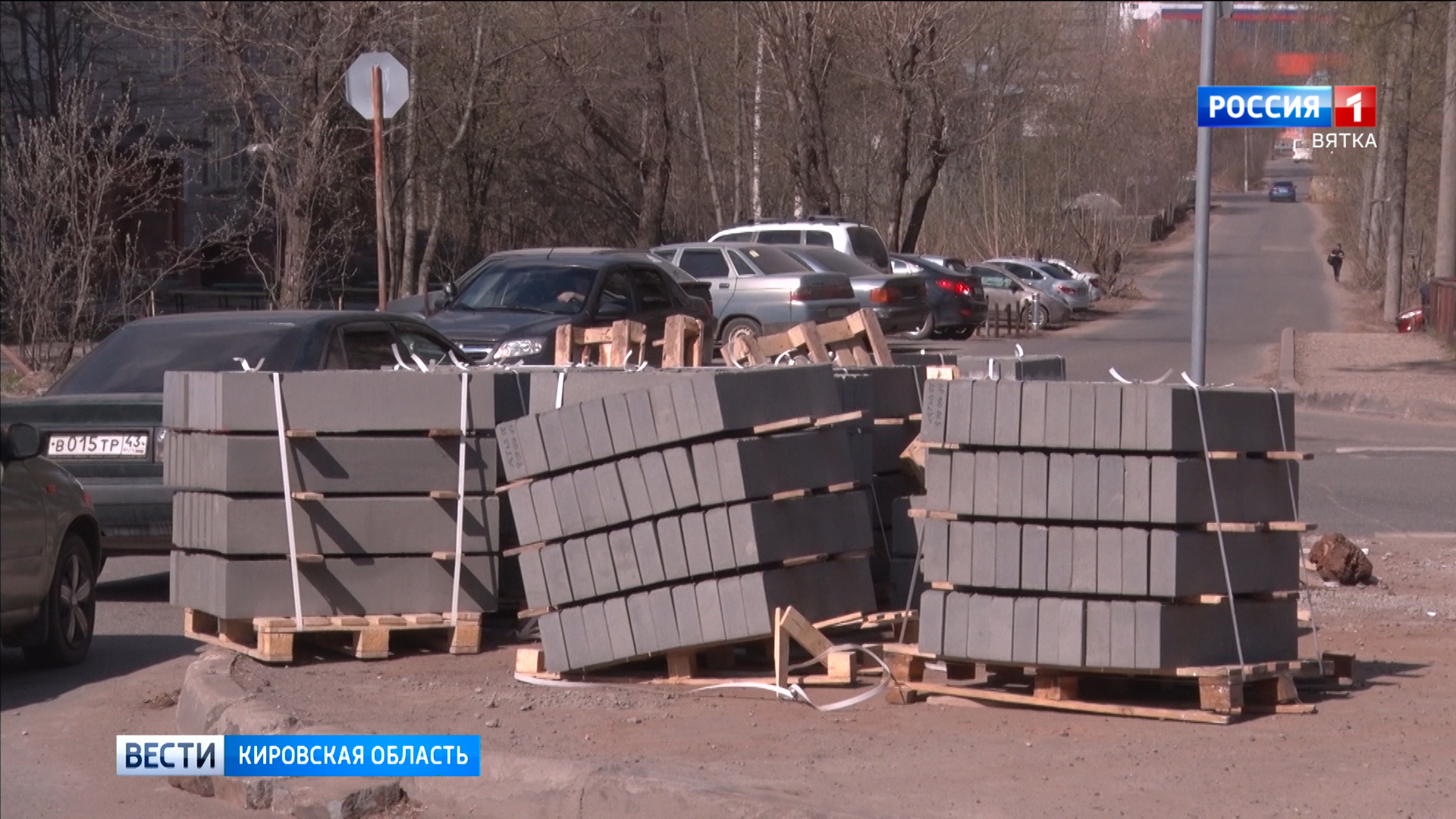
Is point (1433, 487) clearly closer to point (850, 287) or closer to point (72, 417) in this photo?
point (72, 417)

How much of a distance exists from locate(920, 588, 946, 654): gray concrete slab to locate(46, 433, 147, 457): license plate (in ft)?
15.4

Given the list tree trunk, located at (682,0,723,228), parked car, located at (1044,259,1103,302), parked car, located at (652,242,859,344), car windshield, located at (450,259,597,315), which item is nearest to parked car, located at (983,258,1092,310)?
parked car, located at (1044,259,1103,302)

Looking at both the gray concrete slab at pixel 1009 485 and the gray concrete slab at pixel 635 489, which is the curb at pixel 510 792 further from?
the gray concrete slab at pixel 1009 485

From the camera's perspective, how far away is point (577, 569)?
258 inches

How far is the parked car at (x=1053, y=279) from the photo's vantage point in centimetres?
3972

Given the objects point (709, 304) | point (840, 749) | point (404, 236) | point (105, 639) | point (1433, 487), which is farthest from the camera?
point (404, 236)

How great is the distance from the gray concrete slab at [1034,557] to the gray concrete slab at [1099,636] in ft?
0.69

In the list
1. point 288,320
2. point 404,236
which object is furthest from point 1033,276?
point 288,320

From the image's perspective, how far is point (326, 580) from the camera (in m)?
7.05

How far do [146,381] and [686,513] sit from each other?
4.10 meters

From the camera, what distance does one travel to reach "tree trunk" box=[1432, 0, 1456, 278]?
2667cm

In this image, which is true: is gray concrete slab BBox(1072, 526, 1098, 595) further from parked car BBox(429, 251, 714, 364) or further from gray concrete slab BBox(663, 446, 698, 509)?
parked car BBox(429, 251, 714, 364)

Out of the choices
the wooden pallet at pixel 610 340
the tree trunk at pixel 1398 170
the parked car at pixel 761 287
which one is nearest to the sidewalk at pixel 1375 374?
the tree trunk at pixel 1398 170

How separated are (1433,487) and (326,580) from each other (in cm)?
959
